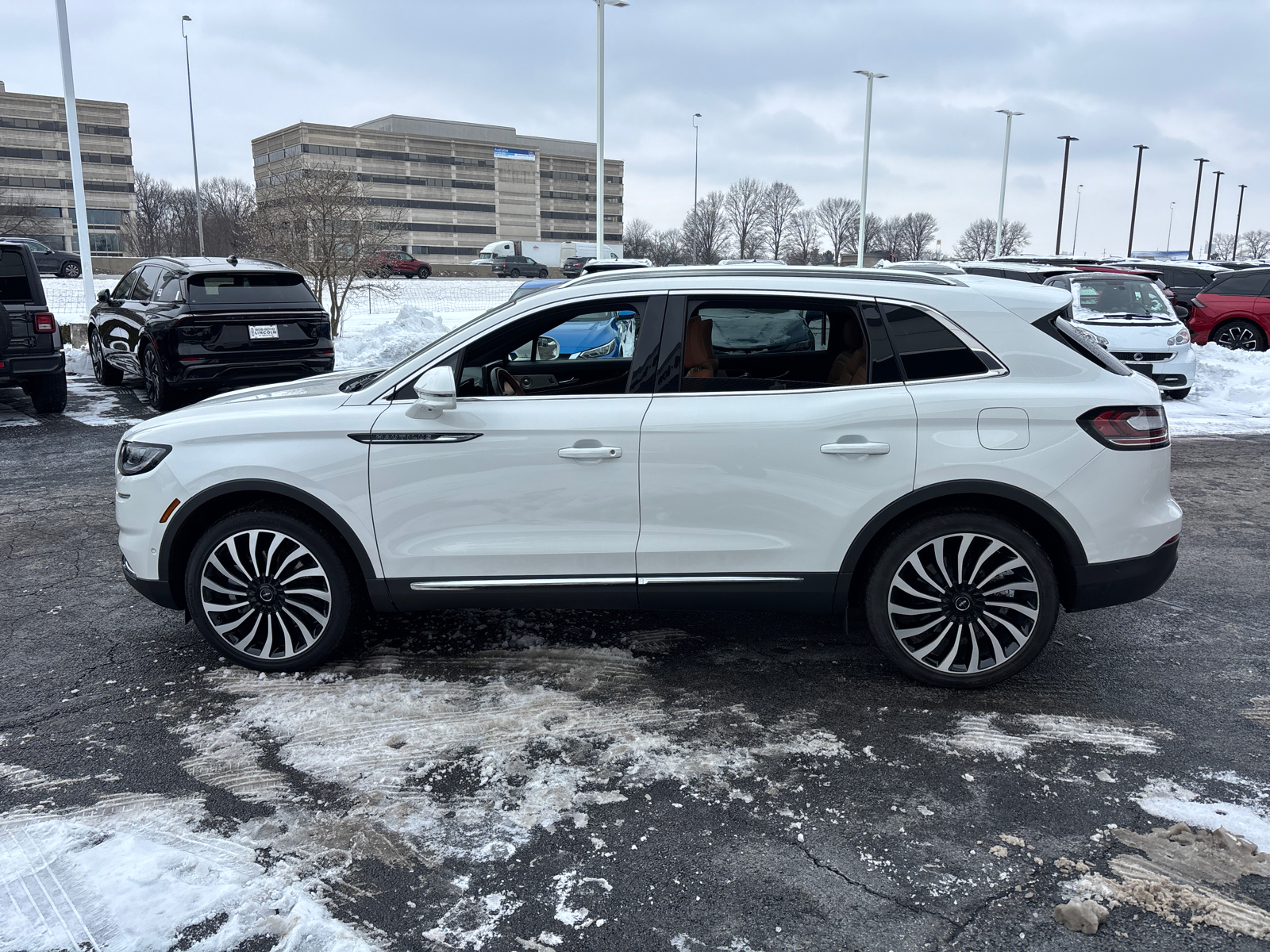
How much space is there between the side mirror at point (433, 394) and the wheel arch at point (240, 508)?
58 cm

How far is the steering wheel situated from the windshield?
11333 millimetres

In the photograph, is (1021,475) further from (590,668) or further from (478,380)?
(478,380)

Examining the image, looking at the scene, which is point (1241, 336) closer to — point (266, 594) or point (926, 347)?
point (926, 347)

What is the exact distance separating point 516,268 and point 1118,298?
47.7 m

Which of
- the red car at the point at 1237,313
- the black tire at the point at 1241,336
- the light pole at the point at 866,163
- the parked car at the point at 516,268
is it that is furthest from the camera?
the parked car at the point at 516,268

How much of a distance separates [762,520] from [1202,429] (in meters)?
9.95

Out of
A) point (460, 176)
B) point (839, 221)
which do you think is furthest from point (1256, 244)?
point (460, 176)

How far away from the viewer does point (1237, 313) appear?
16156 millimetres

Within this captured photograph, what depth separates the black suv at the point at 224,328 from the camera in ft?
35.3

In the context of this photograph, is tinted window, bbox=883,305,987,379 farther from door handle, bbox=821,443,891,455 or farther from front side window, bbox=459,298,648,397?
front side window, bbox=459,298,648,397

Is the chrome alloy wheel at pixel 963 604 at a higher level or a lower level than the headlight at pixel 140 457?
lower

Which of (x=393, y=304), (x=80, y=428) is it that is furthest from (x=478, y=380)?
(x=393, y=304)

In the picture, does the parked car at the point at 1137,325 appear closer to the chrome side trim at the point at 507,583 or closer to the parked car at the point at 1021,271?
the parked car at the point at 1021,271

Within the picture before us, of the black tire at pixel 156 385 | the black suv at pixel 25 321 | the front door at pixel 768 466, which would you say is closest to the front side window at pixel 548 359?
the front door at pixel 768 466
